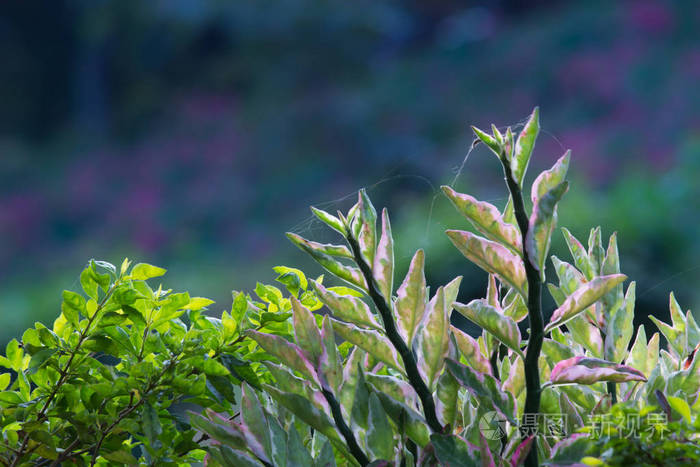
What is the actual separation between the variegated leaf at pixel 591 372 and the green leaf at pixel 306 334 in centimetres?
12

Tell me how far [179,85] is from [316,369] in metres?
9.06

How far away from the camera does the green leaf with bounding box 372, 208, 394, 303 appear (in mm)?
402

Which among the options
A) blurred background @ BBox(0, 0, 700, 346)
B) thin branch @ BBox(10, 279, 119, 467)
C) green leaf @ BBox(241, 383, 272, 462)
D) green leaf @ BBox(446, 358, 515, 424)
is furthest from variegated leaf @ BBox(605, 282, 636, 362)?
blurred background @ BBox(0, 0, 700, 346)

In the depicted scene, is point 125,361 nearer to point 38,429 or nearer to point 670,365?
point 38,429

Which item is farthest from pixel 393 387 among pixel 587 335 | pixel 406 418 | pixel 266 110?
pixel 266 110

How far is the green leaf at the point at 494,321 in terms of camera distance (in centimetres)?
39

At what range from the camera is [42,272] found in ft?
24.5

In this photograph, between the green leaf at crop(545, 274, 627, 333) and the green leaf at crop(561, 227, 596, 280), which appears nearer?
the green leaf at crop(545, 274, 627, 333)

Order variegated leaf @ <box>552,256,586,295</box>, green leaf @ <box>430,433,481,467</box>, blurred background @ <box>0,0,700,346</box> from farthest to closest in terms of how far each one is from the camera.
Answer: blurred background @ <box>0,0,700,346</box>
variegated leaf @ <box>552,256,586,295</box>
green leaf @ <box>430,433,481,467</box>

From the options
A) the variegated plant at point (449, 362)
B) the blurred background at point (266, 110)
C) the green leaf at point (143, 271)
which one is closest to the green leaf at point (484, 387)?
the variegated plant at point (449, 362)

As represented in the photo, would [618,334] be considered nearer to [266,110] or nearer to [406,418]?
[406,418]

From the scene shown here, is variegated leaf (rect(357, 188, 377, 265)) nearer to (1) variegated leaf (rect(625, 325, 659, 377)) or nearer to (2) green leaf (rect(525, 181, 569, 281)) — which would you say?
(2) green leaf (rect(525, 181, 569, 281))

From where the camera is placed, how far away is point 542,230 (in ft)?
1.20

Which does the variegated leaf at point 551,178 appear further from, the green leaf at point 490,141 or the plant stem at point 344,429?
the plant stem at point 344,429
